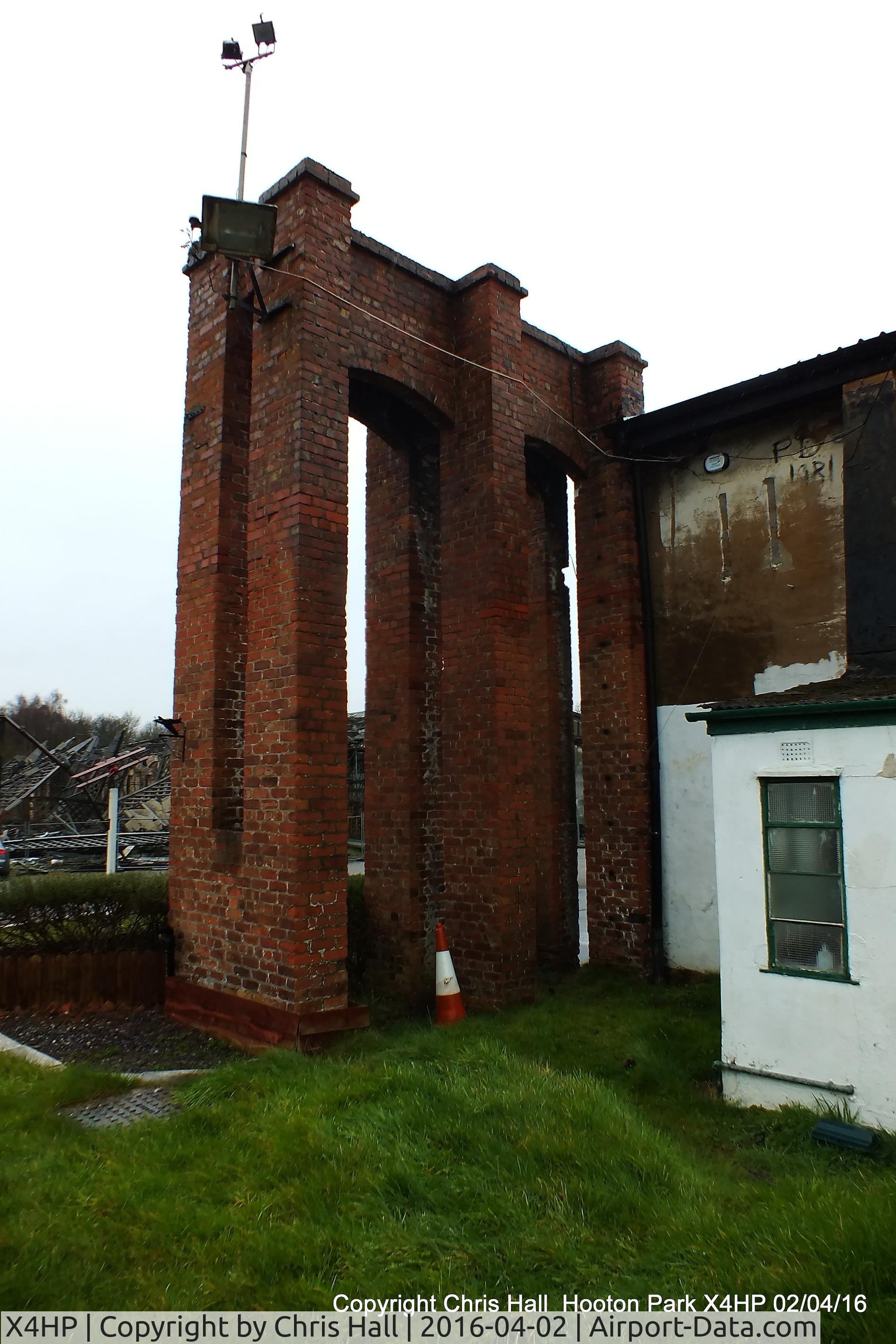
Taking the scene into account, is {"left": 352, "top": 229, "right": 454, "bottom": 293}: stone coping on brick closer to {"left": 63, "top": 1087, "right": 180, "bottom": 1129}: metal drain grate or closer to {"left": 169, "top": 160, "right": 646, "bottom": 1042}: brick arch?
{"left": 169, "top": 160, "right": 646, "bottom": 1042}: brick arch

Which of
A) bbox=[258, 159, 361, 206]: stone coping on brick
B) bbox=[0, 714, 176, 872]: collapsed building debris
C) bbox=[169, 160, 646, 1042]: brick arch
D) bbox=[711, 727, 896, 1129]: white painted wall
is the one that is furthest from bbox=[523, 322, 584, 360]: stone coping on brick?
bbox=[0, 714, 176, 872]: collapsed building debris

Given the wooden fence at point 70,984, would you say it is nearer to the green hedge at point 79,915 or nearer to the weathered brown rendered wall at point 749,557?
the green hedge at point 79,915

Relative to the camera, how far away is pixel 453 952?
7.50 meters

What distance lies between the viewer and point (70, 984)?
A: 6.98m

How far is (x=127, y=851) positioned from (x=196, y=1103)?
1580 centimetres

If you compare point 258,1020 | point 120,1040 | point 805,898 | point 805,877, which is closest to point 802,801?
point 805,877

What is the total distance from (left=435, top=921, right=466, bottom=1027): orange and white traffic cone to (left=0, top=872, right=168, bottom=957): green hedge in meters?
2.39

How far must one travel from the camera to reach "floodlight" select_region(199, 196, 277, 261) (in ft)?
20.6

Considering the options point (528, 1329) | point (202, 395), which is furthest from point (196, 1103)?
point (202, 395)

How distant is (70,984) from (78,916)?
56 cm

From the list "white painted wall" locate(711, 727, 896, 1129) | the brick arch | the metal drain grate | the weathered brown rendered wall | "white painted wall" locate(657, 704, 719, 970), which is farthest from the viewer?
"white painted wall" locate(657, 704, 719, 970)

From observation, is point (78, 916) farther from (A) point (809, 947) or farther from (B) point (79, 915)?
(A) point (809, 947)

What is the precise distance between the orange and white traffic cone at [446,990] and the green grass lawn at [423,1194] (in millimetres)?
1588

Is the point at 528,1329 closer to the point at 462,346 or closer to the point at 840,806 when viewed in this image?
the point at 840,806
